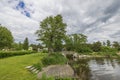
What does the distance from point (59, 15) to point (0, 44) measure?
2895 cm

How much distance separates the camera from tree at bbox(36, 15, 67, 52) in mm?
46906

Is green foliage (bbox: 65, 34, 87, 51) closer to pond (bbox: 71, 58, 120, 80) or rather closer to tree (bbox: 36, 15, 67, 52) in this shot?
tree (bbox: 36, 15, 67, 52)

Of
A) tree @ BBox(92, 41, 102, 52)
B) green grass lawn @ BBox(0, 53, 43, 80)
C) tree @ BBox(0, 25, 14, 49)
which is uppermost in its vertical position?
tree @ BBox(0, 25, 14, 49)

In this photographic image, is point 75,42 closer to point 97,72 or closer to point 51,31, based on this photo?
point 51,31

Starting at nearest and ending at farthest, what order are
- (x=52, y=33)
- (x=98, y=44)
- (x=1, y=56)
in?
(x=1, y=56)
(x=52, y=33)
(x=98, y=44)

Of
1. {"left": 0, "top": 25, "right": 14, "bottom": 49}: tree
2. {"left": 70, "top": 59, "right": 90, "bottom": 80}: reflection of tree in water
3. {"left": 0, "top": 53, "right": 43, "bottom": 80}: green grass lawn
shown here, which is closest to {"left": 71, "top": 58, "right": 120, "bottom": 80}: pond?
{"left": 70, "top": 59, "right": 90, "bottom": 80}: reflection of tree in water

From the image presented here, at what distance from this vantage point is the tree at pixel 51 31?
4691cm

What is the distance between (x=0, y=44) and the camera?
5903 cm

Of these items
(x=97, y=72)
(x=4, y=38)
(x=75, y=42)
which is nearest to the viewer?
(x=97, y=72)

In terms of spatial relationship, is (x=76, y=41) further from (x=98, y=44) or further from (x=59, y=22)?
(x=59, y=22)

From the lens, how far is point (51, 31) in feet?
154

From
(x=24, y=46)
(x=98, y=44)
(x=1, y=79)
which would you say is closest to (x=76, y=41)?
(x=98, y=44)

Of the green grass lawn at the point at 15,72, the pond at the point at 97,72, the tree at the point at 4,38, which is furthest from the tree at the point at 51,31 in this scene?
the green grass lawn at the point at 15,72

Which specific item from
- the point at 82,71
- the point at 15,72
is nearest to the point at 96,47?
the point at 82,71
